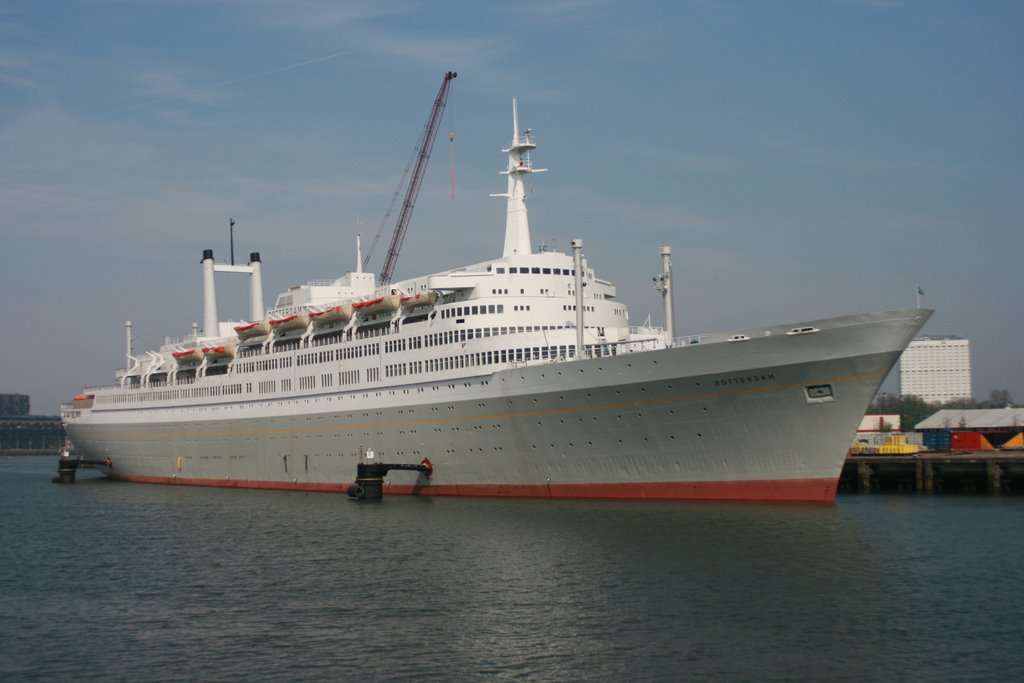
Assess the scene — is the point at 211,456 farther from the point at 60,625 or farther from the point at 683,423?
the point at 60,625

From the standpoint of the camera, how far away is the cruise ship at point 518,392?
3209 cm

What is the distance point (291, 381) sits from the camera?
164 feet

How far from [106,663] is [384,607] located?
5.78 meters

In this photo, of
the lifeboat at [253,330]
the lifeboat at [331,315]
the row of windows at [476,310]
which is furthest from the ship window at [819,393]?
the lifeboat at [253,330]

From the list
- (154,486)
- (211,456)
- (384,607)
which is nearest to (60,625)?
(384,607)

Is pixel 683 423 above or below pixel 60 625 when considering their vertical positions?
above

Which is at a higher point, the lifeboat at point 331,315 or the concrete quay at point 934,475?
the lifeboat at point 331,315

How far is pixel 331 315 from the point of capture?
1898 inches

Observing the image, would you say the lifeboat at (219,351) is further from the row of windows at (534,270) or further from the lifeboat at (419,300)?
the row of windows at (534,270)

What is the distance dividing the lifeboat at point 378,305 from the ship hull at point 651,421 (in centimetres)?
385

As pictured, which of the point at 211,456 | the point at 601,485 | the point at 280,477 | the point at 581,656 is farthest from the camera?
the point at 211,456

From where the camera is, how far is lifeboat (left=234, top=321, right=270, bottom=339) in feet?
175

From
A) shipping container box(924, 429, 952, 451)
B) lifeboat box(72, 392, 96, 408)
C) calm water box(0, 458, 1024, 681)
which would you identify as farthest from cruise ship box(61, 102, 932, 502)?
shipping container box(924, 429, 952, 451)

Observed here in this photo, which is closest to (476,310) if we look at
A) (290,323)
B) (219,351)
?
(290,323)
